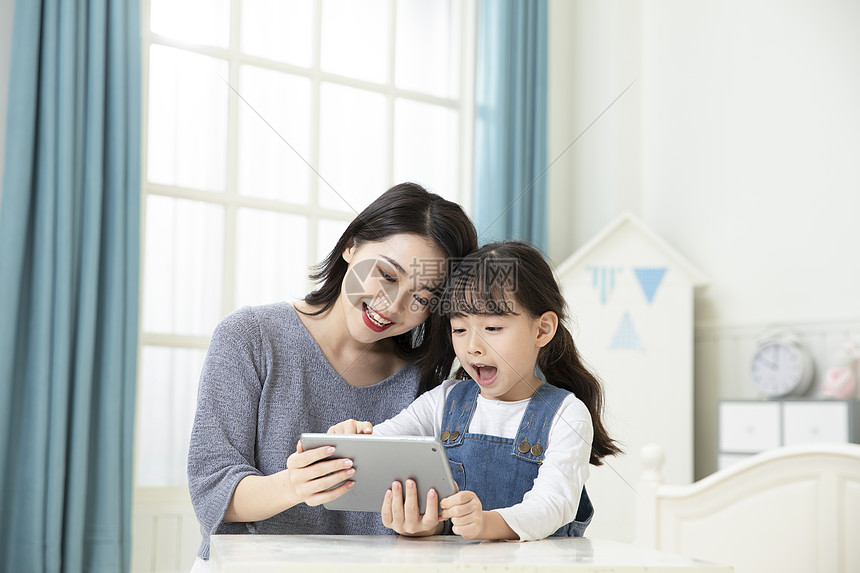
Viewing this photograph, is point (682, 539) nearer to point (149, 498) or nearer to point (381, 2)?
point (149, 498)

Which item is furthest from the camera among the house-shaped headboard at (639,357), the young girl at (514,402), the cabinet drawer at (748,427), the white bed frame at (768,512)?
the house-shaped headboard at (639,357)

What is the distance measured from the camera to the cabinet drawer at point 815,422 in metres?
2.41

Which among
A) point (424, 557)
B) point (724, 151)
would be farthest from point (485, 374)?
point (724, 151)

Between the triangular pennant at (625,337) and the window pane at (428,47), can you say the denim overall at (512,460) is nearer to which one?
the triangular pennant at (625,337)

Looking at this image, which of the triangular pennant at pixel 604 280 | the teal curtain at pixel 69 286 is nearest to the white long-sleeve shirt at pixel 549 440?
the teal curtain at pixel 69 286

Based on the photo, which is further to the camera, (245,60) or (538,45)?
(538,45)

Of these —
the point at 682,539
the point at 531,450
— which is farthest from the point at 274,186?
the point at 531,450

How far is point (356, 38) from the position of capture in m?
3.24

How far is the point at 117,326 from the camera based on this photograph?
254 centimetres

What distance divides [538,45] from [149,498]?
95.9 inches

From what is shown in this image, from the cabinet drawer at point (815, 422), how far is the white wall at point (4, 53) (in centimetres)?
254

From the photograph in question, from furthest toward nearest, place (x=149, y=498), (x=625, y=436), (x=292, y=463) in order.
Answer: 1. (x=625, y=436)
2. (x=149, y=498)
3. (x=292, y=463)

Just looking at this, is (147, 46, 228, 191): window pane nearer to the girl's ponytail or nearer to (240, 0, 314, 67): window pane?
(240, 0, 314, 67): window pane

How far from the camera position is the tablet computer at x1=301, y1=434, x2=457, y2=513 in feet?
2.84
